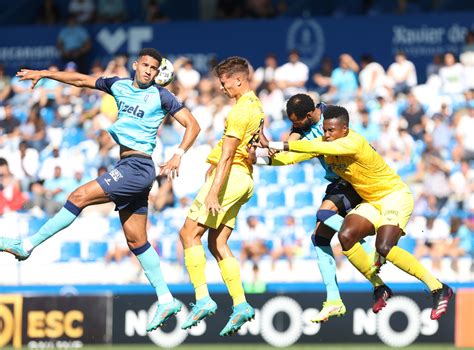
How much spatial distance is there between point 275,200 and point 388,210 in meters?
7.77

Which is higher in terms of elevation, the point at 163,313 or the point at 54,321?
the point at 163,313

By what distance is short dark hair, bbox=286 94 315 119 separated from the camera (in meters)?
13.5

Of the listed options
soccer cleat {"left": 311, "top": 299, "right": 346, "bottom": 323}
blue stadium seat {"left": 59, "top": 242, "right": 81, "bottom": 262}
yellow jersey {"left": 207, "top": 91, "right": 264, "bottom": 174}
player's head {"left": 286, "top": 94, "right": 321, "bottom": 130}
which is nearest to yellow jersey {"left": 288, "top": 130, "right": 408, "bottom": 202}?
player's head {"left": 286, "top": 94, "right": 321, "bottom": 130}

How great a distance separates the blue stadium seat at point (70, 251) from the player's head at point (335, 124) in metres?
8.47

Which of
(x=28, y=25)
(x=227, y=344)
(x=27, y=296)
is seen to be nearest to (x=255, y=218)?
(x=227, y=344)

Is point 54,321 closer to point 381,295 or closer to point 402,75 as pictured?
point 381,295

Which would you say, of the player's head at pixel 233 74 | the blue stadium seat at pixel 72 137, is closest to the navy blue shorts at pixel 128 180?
the player's head at pixel 233 74

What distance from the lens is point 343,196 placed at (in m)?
14.1

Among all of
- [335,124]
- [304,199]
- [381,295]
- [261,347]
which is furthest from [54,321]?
[335,124]

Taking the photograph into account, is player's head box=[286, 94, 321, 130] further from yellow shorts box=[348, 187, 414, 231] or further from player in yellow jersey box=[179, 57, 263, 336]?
yellow shorts box=[348, 187, 414, 231]

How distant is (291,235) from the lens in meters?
20.5

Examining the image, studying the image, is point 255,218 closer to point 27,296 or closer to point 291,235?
point 291,235

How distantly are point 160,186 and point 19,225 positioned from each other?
99.0 inches

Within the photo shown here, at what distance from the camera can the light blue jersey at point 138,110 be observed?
13.2m
